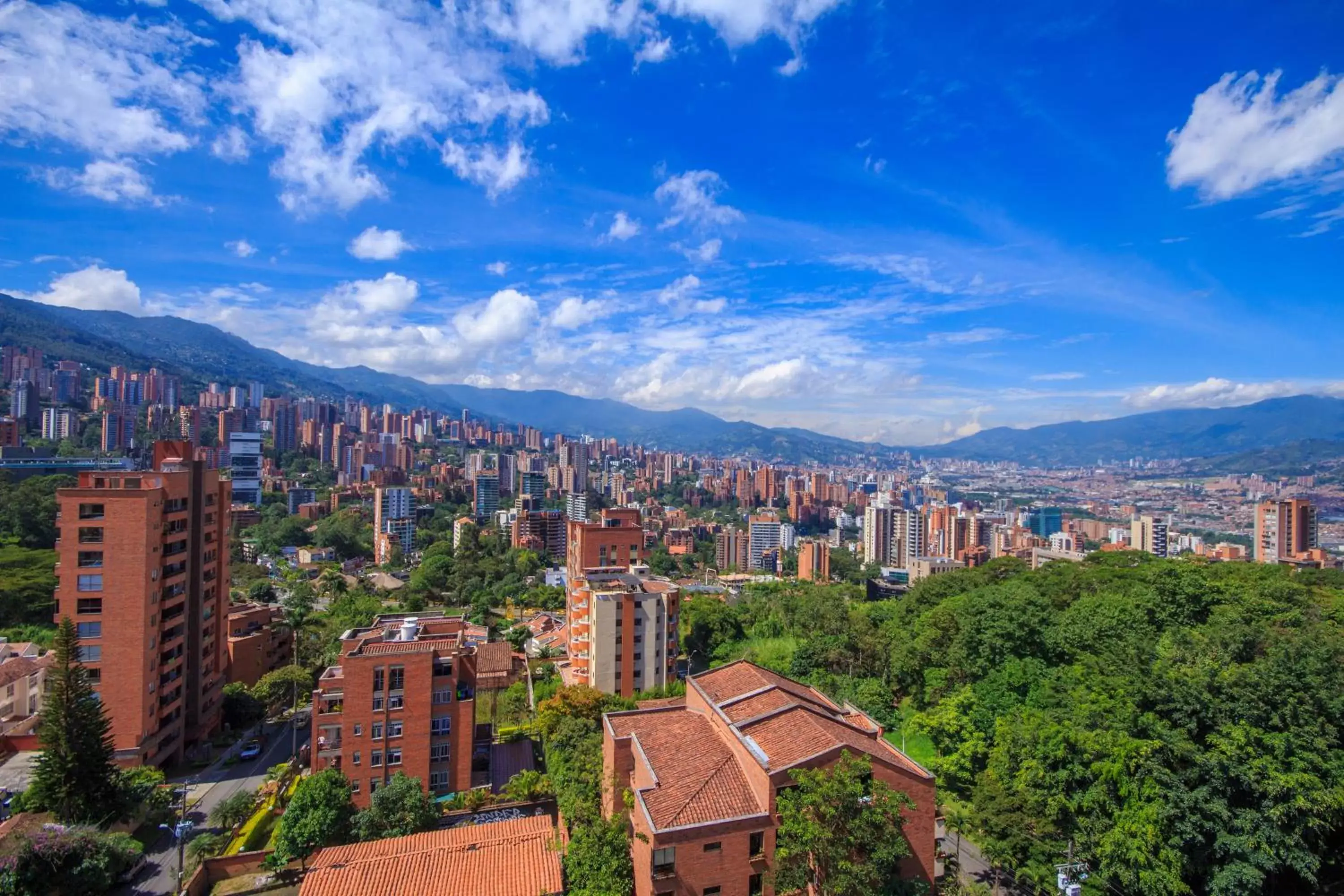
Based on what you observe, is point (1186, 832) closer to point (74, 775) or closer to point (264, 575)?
point (74, 775)

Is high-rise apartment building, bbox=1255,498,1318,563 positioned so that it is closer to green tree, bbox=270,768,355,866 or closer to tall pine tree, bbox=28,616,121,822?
green tree, bbox=270,768,355,866

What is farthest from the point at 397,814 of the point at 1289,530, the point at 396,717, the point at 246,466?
the point at 1289,530

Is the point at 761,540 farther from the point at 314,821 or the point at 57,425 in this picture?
the point at 57,425

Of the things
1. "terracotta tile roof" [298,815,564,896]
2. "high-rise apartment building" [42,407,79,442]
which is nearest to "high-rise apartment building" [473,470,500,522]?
"high-rise apartment building" [42,407,79,442]

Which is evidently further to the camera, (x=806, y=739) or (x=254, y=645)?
(x=254, y=645)

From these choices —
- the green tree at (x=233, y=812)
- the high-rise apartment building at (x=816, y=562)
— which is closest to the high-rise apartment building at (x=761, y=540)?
the high-rise apartment building at (x=816, y=562)

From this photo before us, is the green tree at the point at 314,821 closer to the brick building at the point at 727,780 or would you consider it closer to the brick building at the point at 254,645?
the brick building at the point at 727,780

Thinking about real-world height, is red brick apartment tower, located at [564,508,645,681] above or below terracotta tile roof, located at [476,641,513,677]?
above
